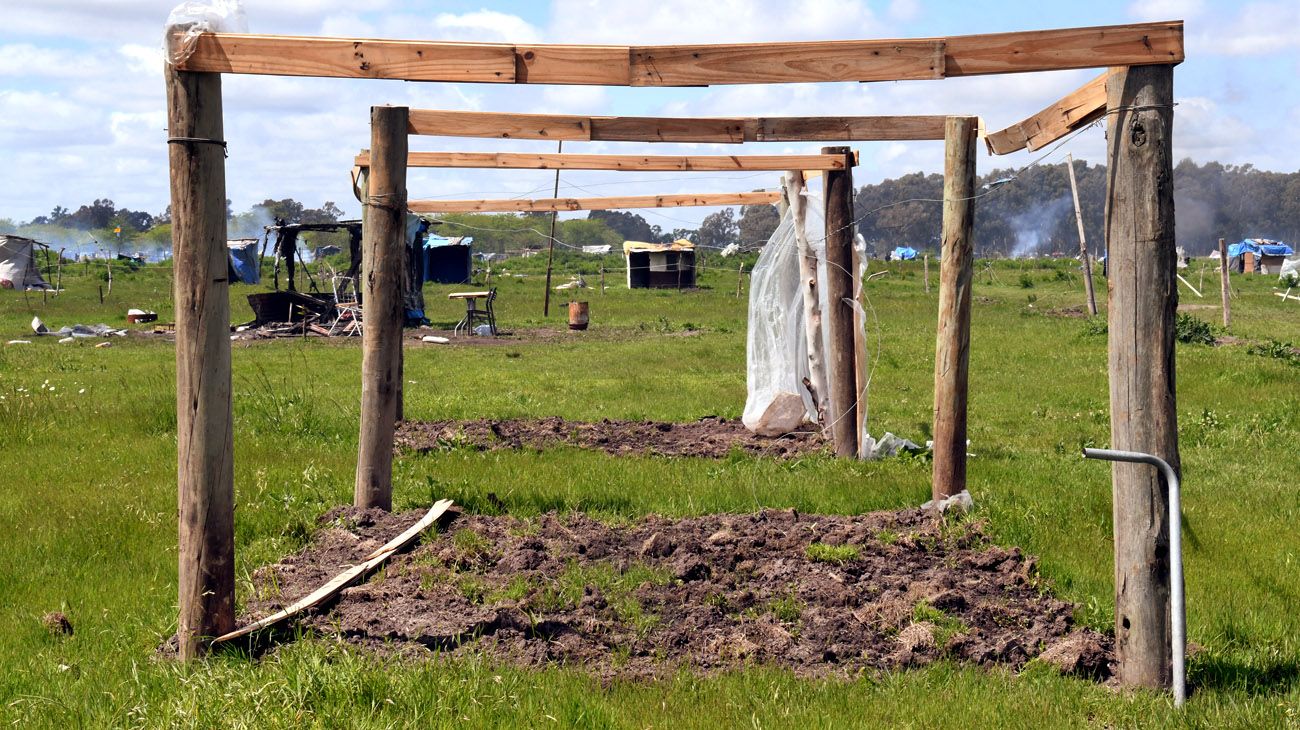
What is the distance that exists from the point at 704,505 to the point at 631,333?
17451 millimetres

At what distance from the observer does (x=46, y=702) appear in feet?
14.5

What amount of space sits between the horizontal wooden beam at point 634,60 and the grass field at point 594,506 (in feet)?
8.12

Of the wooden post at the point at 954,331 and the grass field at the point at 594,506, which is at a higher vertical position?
the wooden post at the point at 954,331

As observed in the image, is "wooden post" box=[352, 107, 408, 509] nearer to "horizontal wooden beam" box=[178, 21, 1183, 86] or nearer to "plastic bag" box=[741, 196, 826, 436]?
"horizontal wooden beam" box=[178, 21, 1183, 86]

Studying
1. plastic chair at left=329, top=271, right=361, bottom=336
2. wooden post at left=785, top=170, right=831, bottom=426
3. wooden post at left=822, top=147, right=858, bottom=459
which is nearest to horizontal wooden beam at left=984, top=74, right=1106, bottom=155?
wooden post at left=822, top=147, right=858, bottom=459

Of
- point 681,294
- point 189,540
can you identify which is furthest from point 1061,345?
point 681,294

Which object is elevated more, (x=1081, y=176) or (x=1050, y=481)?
(x=1081, y=176)

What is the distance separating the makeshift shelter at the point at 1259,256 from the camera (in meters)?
61.7

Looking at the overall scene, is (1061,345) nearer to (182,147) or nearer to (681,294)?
(182,147)

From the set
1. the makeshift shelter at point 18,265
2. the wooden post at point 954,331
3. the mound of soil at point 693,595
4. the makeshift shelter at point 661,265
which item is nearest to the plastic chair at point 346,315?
the makeshift shelter at point 18,265

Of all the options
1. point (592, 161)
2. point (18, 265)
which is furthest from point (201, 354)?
point (18, 265)

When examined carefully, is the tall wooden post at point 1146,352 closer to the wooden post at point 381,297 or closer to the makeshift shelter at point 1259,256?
the wooden post at point 381,297

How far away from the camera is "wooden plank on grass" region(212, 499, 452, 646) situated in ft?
16.8

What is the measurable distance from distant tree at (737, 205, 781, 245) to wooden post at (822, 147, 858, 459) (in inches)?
4670
